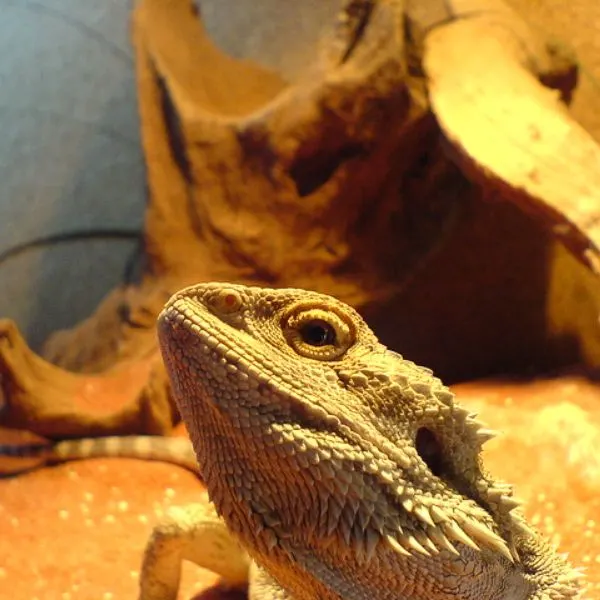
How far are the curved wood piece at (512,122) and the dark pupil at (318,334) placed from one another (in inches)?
51.9

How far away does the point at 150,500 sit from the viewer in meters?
2.70

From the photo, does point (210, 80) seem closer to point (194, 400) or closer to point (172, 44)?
point (172, 44)

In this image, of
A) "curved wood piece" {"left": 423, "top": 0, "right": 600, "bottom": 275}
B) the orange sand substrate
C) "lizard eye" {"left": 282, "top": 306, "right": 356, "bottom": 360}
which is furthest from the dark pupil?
"curved wood piece" {"left": 423, "top": 0, "right": 600, "bottom": 275}

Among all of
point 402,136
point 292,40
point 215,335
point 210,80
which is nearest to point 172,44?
point 210,80

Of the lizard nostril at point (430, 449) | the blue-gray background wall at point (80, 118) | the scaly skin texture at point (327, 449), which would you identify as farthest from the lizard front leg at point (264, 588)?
the blue-gray background wall at point (80, 118)

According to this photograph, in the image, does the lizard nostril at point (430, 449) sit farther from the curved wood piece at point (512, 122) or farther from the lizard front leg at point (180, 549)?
the curved wood piece at point (512, 122)

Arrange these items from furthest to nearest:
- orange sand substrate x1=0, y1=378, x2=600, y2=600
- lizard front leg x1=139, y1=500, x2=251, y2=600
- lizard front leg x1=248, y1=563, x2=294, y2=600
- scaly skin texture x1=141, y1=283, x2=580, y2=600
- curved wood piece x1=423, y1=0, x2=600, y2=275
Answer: curved wood piece x1=423, y1=0, x2=600, y2=275, orange sand substrate x1=0, y1=378, x2=600, y2=600, lizard front leg x1=139, y1=500, x2=251, y2=600, lizard front leg x1=248, y1=563, x2=294, y2=600, scaly skin texture x1=141, y1=283, x2=580, y2=600

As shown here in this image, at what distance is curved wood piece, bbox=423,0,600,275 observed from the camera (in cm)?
246

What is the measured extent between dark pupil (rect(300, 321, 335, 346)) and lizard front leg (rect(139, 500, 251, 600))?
2.78 feet

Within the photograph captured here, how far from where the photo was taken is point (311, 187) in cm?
335

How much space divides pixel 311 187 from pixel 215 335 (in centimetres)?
214

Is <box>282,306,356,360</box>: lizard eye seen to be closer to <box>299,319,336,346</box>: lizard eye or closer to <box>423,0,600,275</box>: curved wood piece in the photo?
<box>299,319,336,346</box>: lizard eye

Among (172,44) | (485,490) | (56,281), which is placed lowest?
(56,281)

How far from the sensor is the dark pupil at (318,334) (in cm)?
135
